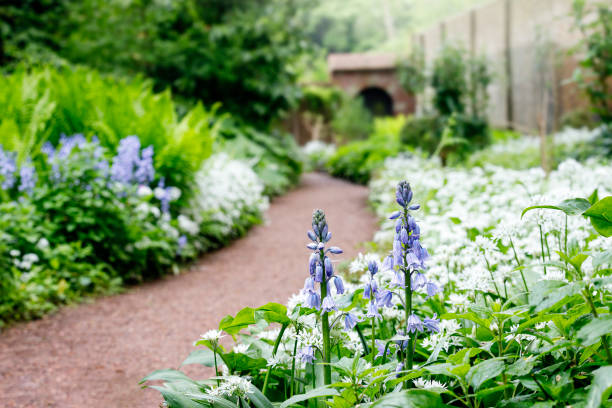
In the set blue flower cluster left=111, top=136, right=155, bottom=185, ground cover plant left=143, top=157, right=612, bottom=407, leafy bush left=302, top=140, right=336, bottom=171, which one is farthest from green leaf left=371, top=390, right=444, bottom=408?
leafy bush left=302, top=140, right=336, bottom=171

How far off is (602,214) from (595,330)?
0.40 meters

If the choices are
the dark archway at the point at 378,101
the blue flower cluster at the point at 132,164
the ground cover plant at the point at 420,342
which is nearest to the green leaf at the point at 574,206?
the ground cover plant at the point at 420,342

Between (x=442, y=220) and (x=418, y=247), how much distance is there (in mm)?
2375

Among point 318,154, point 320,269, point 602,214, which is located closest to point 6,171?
point 320,269

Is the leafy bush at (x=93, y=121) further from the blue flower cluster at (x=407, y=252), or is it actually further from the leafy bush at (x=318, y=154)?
the leafy bush at (x=318, y=154)

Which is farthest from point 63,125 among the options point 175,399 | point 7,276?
point 175,399

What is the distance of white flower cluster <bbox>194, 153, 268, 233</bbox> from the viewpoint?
5.78m

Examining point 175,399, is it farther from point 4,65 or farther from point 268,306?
point 4,65

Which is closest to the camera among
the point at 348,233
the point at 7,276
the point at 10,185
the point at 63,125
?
the point at 7,276

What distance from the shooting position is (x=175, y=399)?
1592 mm

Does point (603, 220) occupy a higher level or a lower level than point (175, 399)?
higher

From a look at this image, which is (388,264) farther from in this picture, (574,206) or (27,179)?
(27,179)

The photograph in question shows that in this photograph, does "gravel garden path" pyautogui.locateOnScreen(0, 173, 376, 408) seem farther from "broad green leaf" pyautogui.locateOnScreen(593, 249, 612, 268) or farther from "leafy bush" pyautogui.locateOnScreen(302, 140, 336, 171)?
"leafy bush" pyautogui.locateOnScreen(302, 140, 336, 171)

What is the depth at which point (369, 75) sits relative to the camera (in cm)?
2194
